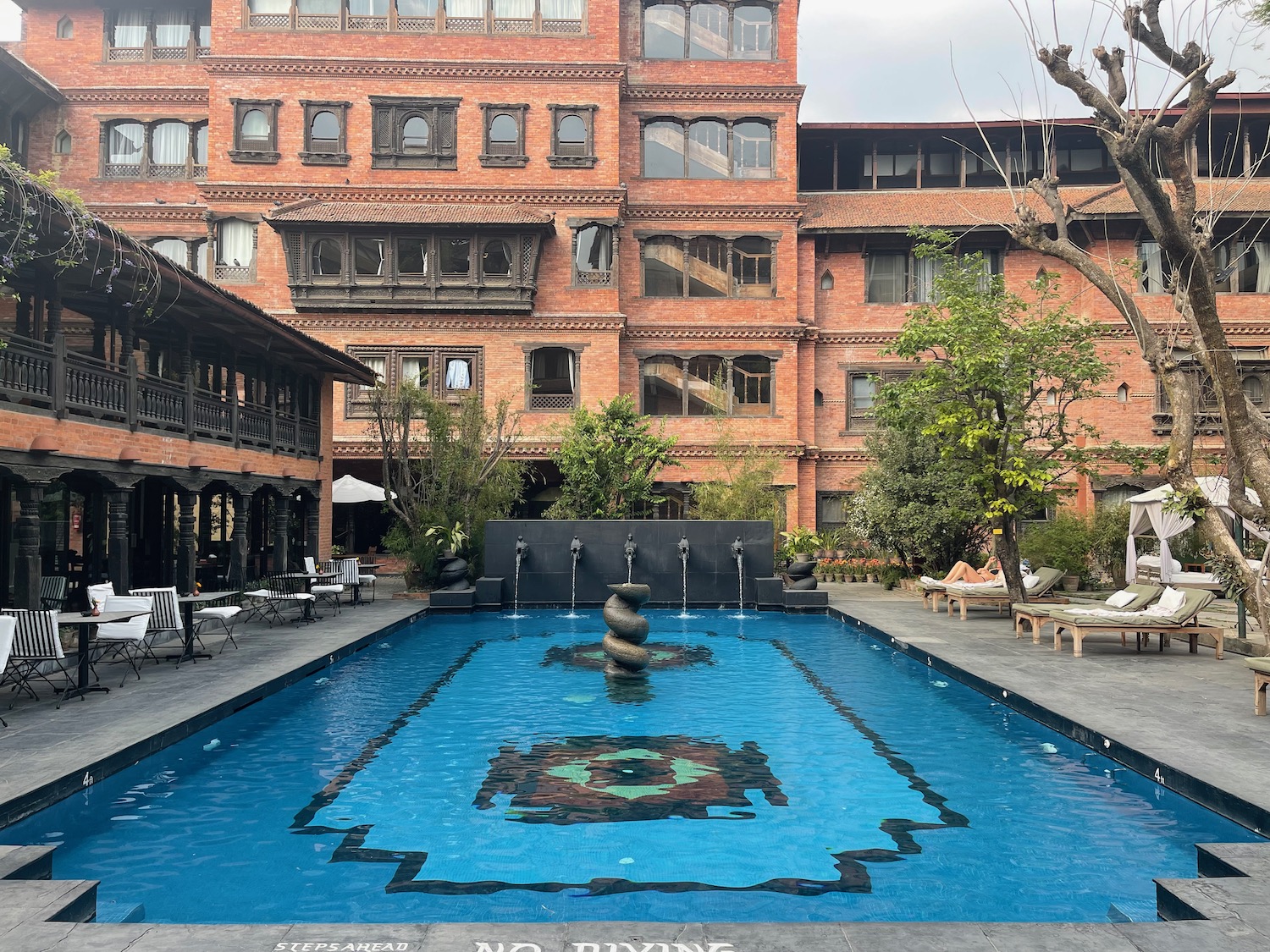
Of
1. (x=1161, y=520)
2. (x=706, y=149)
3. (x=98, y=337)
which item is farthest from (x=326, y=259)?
(x=1161, y=520)

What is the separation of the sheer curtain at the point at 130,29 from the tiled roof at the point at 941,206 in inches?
882

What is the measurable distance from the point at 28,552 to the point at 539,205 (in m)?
21.0

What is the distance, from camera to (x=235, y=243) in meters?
29.8

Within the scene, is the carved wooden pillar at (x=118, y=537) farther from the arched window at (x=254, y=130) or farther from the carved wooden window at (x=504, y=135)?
the arched window at (x=254, y=130)

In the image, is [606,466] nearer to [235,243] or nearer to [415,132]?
[415,132]

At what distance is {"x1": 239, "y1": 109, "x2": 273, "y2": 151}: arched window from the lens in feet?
97.3

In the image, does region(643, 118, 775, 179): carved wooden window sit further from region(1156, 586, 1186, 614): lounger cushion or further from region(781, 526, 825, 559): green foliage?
region(1156, 586, 1186, 614): lounger cushion

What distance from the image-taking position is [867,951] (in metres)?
4.10

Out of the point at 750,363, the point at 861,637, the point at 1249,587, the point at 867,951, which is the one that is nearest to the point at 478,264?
the point at 750,363

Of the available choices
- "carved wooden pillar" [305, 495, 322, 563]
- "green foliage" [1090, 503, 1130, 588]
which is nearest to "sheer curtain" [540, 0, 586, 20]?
"carved wooden pillar" [305, 495, 322, 563]

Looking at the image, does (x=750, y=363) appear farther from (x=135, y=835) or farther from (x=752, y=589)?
(x=135, y=835)

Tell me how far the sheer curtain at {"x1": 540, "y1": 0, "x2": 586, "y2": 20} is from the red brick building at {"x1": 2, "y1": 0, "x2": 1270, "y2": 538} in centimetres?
8

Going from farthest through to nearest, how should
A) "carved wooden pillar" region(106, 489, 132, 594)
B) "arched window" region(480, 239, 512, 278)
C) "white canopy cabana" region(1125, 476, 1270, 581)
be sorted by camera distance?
"arched window" region(480, 239, 512, 278)
"white canopy cabana" region(1125, 476, 1270, 581)
"carved wooden pillar" region(106, 489, 132, 594)

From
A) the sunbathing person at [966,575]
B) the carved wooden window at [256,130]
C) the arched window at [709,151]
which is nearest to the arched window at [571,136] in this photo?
the arched window at [709,151]
